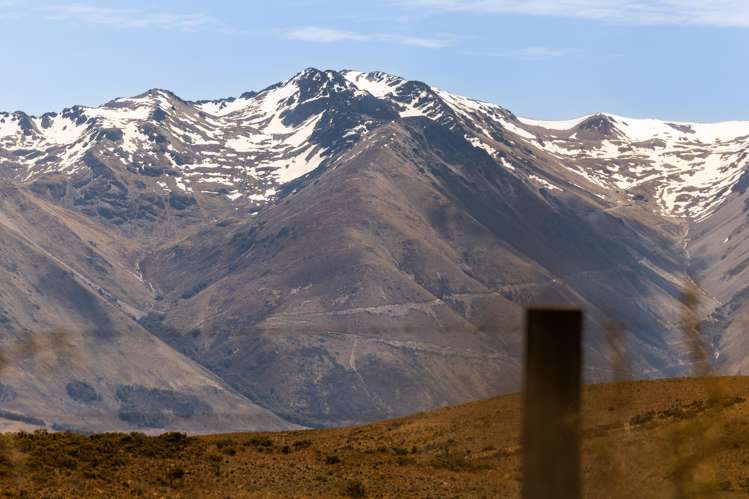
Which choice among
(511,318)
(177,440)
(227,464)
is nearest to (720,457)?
(227,464)

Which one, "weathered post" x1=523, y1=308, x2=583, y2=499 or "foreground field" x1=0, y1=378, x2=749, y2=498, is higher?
"foreground field" x1=0, y1=378, x2=749, y2=498

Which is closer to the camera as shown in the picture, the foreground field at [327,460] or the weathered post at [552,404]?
the weathered post at [552,404]

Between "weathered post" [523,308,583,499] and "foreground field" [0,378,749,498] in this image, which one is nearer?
"weathered post" [523,308,583,499]

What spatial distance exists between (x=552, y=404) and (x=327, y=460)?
177 feet

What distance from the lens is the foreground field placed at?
48.6 meters

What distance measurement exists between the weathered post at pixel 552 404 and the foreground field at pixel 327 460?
27.6 metres

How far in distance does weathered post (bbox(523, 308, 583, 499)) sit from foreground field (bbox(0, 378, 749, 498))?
27579 millimetres

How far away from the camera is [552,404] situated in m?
8.35

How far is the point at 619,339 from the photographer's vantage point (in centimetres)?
930

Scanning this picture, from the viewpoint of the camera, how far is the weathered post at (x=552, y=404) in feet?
27.1

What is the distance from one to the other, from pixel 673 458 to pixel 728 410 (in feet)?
178

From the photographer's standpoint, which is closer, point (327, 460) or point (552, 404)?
point (552, 404)

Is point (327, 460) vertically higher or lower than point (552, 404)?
higher

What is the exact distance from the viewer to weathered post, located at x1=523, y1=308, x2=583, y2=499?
8266mm
